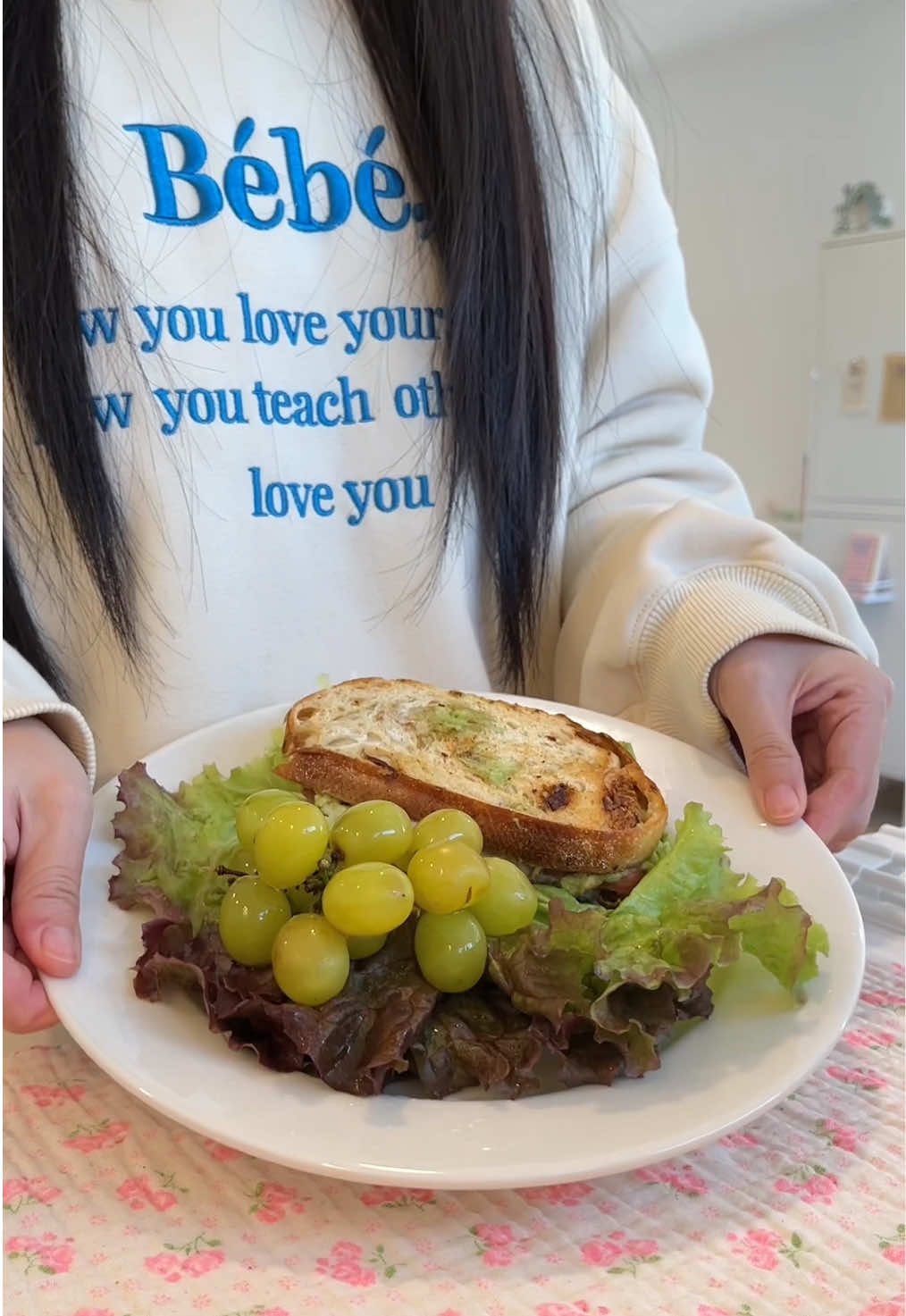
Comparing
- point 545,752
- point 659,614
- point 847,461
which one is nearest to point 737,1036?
point 545,752

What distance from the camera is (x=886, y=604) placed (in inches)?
147

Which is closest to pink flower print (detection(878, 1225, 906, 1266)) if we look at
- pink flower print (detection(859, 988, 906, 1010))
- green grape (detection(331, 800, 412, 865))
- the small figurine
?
pink flower print (detection(859, 988, 906, 1010))

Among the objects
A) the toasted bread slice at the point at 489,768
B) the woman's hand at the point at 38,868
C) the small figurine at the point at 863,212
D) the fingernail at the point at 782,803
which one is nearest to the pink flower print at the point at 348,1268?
the woman's hand at the point at 38,868

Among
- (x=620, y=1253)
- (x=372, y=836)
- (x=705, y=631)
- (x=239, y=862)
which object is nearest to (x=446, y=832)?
(x=372, y=836)

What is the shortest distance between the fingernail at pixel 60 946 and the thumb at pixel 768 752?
0.50m

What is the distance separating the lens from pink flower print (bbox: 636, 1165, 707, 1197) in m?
0.58

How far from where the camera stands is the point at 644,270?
1.09 metres

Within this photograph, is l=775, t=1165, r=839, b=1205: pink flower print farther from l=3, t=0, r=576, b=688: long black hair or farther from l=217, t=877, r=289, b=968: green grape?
l=3, t=0, r=576, b=688: long black hair

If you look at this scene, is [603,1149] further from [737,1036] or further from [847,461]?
[847,461]

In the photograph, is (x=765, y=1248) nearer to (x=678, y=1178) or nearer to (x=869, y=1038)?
(x=678, y=1178)

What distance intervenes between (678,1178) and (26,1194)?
0.36m

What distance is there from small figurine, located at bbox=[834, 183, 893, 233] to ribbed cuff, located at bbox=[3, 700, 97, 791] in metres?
3.95

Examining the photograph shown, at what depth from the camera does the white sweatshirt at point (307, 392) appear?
90 cm

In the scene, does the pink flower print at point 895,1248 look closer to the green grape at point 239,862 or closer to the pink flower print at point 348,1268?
Result: the pink flower print at point 348,1268
